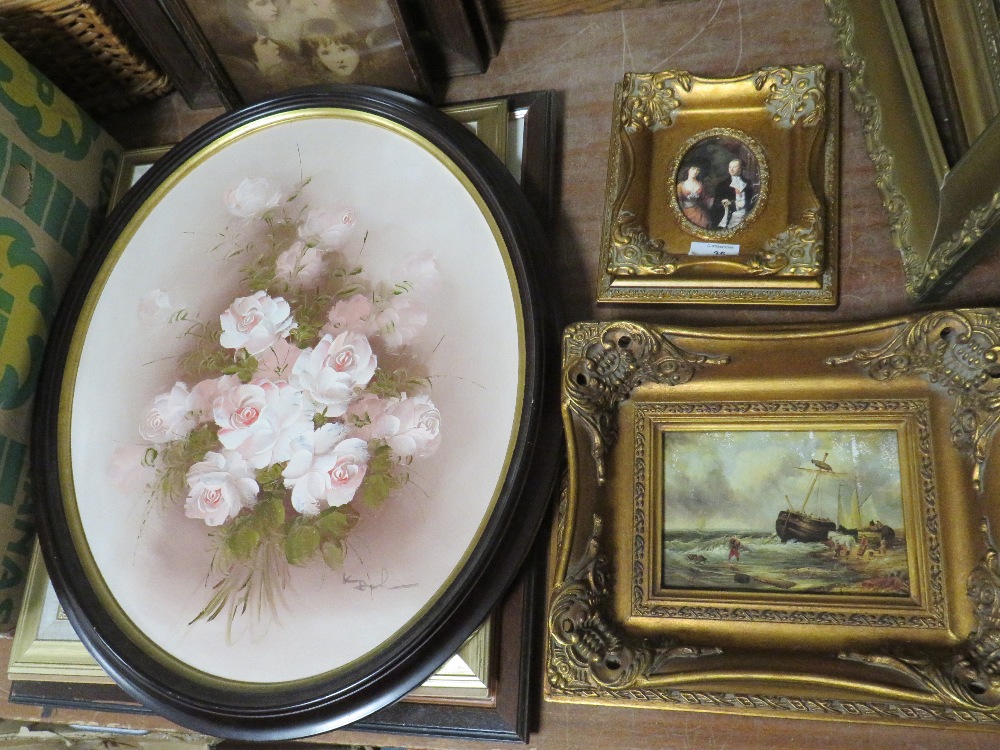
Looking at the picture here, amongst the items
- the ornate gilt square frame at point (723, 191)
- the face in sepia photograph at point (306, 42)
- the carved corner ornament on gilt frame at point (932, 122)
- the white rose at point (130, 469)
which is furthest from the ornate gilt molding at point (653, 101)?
the white rose at point (130, 469)

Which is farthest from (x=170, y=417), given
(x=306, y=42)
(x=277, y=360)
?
(x=306, y=42)

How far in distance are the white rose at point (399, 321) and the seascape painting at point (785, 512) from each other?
13.8 inches

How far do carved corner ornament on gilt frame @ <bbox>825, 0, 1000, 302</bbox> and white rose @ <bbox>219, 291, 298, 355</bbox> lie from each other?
2.59 feet

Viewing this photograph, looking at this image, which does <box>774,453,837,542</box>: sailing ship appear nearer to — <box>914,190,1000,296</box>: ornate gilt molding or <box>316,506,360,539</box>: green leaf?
<box>914,190,1000,296</box>: ornate gilt molding

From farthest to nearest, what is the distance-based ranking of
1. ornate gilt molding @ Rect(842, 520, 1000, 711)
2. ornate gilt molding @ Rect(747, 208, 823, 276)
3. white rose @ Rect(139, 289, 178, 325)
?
white rose @ Rect(139, 289, 178, 325)
ornate gilt molding @ Rect(747, 208, 823, 276)
ornate gilt molding @ Rect(842, 520, 1000, 711)

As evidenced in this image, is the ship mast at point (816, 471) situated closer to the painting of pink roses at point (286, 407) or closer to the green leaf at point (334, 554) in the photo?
the painting of pink roses at point (286, 407)

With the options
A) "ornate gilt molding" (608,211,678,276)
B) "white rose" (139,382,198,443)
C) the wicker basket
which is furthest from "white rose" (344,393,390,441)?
the wicker basket

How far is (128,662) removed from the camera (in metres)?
0.95

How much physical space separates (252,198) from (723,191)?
686mm

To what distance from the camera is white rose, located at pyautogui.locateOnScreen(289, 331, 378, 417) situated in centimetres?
99

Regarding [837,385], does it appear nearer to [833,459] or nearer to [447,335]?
[833,459]

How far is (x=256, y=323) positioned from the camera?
42.2 inches

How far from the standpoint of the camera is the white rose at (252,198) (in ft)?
3.74
